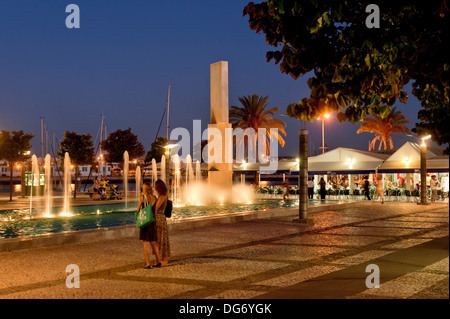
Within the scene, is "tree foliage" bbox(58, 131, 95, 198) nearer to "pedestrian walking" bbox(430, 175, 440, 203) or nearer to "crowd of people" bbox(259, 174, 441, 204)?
"crowd of people" bbox(259, 174, 441, 204)

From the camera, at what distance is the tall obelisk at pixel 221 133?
2631 cm

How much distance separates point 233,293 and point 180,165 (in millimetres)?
33475

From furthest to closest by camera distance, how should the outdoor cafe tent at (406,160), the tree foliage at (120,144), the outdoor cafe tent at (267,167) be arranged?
the tree foliage at (120,144) → the outdoor cafe tent at (267,167) → the outdoor cafe tent at (406,160)

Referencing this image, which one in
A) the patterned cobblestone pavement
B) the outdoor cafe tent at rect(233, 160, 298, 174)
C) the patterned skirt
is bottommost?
the patterned cobblestone pavement

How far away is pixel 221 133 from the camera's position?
86.5ft

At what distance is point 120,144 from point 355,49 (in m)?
56.1

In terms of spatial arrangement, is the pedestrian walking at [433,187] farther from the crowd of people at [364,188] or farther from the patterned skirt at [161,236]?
the patterned skirt at [161,236]

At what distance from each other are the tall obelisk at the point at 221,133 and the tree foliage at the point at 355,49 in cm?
1879

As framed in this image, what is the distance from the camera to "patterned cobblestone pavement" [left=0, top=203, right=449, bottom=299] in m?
6.82

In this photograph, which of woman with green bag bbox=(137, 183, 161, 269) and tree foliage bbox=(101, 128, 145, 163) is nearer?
woman with green bag bbox=(137, 183, 161, 269)

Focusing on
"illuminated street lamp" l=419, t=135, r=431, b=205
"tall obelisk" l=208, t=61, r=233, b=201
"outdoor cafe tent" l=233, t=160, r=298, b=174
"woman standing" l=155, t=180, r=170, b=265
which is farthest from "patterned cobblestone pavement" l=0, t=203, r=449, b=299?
"outdoor cafe tent" l=233, t=160, r=298, b=174

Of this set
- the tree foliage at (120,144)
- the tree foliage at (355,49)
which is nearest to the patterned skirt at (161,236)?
the tree foliage at (355,49)

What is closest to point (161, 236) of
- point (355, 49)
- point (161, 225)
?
point (161, 225)

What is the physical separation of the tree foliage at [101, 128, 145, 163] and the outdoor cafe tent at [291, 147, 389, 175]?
3193 centimetres
